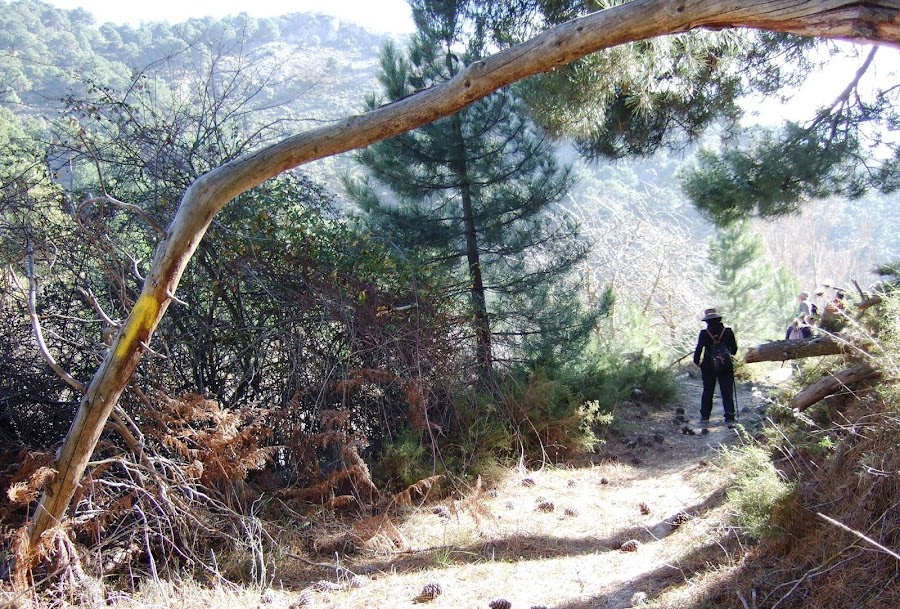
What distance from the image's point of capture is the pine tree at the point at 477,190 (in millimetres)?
8703

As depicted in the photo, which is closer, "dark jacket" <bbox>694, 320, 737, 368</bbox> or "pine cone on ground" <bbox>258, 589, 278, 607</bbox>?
"pine cone on ground" <bbox>258, 589, 278, 607</bbox>

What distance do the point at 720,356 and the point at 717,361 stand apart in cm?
8

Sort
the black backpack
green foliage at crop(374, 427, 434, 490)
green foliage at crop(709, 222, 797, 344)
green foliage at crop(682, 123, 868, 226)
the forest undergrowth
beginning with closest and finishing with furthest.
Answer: the forest undergrowth, green foliage at crop(374, 427, 434, 490), green foliage at crop(682, 123, 868, 226), the black backpack, green foliage at crop(709, 222, 797, 344)

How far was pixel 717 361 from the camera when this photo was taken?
27.9ft

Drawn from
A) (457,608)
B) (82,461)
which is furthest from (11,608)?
(457,608)

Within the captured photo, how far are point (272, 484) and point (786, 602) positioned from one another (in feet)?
12.9

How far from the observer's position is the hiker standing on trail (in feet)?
27.9

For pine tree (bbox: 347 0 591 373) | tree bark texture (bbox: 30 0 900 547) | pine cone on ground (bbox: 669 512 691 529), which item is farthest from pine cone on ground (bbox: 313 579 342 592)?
pine tree (bbox: 347 0 591 373)

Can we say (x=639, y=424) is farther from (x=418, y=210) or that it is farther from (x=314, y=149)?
(x=314, y=149)

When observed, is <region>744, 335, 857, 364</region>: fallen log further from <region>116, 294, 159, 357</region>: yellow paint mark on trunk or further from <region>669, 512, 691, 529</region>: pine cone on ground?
<region>116, 294, 159, 357</region>: yellow paint mark on trunk

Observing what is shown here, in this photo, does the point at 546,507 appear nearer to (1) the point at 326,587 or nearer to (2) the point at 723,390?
(1) the point at 326,587

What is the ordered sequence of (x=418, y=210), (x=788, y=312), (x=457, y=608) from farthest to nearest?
1. (x=788, y=312)
2. (x=418, y=210)
3. (x=457, y=608)

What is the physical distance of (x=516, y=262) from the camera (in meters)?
8.99

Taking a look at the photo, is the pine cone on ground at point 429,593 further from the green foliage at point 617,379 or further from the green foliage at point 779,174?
the green foliage at point 779,174
